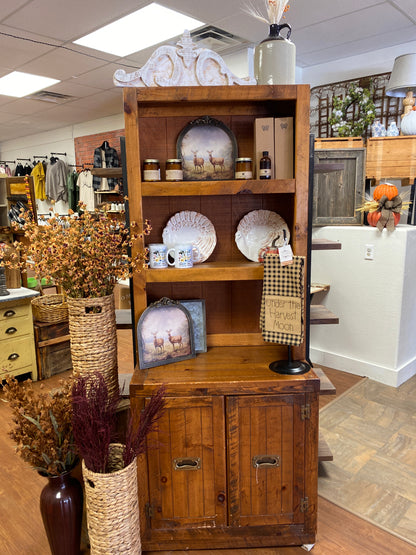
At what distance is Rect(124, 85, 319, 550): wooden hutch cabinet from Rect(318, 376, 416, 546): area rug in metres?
0.43

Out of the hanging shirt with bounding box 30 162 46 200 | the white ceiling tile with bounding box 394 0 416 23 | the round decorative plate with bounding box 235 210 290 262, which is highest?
the white ceiling tile with bounding box 394 0 416 23

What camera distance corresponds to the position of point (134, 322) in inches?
75.0

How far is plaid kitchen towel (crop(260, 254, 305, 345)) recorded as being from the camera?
1688 mm

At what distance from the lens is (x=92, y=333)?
1.75 meters

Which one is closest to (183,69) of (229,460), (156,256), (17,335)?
(156,256)

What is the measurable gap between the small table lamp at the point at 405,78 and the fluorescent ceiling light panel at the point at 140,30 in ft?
5.55

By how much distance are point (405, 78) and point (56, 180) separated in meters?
6.83

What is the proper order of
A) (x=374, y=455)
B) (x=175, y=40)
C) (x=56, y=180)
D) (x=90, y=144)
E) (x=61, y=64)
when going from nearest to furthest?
(x=374, y=455)
(x=175, y=40)
(x=61, y=64)
(x=90, y=144)
(x=56, y=180)

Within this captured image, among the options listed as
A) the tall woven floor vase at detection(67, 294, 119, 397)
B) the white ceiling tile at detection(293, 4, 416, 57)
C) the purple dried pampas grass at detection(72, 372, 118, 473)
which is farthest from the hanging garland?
the purple dried pampas grass at detection(72, 372, 118, 473)

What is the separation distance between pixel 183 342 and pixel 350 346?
206 centimetres

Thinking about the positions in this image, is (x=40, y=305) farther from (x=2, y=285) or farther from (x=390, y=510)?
(x=390, y=510)

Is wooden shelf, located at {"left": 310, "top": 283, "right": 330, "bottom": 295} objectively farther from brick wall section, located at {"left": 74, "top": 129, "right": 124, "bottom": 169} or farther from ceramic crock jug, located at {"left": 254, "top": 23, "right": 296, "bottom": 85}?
brick wall section, located at {"left": 74, "top": 129, "right": 124, "bottom": 169}

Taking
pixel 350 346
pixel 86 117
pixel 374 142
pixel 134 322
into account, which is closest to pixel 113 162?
pixel 86 117

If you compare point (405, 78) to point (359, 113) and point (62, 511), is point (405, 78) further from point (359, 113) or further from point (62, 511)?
point (62, 511)
